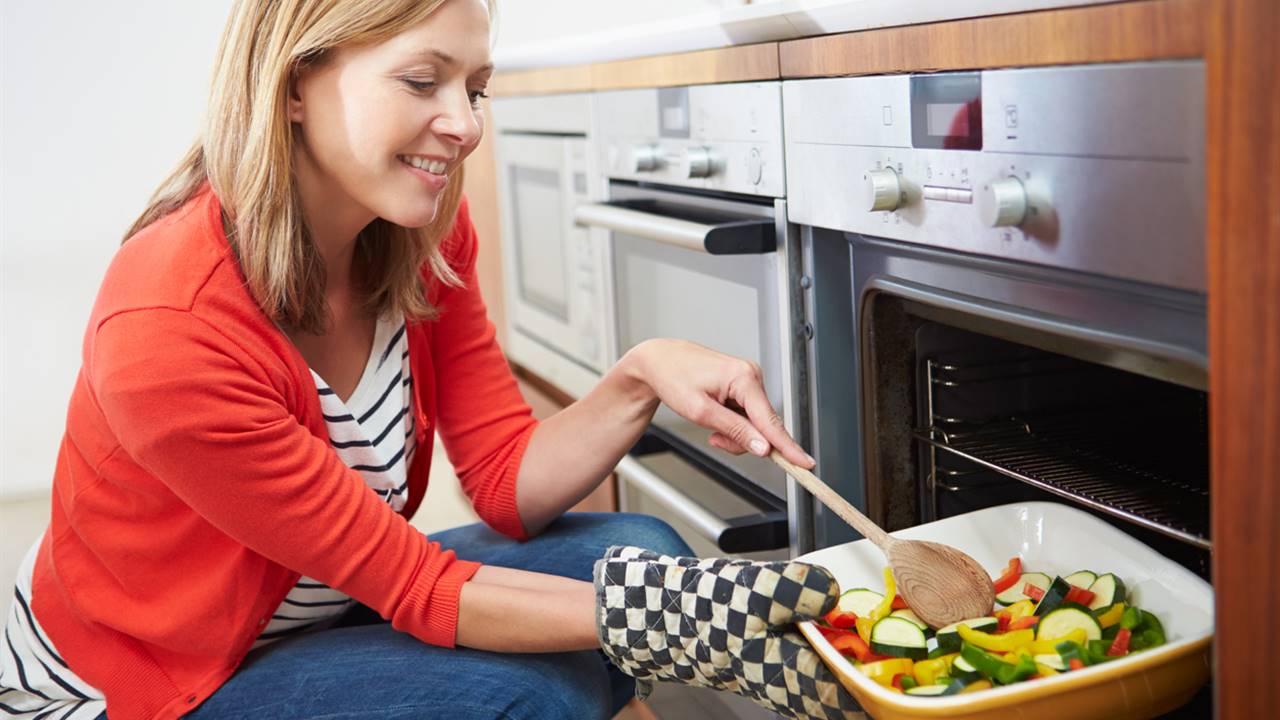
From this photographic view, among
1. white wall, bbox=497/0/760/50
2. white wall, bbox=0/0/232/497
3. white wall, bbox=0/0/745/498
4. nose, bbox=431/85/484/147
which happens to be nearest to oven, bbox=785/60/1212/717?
nose, bbox=431/85/484/147

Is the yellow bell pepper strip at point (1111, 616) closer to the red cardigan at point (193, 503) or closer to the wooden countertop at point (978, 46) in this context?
the wooden countertop at point (978, 46)

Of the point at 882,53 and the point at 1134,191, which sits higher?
the point at 882,53

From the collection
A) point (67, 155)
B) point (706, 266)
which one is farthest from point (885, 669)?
point (67, 155)

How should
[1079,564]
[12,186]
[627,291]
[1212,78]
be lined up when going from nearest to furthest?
[1212,78], [1079,564], [627,291], [12,186]

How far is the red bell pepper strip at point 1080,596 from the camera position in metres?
0.91

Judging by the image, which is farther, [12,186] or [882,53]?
[12,186]

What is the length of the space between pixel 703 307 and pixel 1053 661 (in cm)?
79

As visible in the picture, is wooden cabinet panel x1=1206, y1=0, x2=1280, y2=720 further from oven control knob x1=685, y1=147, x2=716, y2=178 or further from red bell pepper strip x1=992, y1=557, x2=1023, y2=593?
oven control knob x1=685, y1=147, x2=716, y2=178

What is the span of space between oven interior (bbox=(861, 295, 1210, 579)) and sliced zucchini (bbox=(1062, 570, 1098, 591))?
13 cm

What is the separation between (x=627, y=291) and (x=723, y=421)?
672mm

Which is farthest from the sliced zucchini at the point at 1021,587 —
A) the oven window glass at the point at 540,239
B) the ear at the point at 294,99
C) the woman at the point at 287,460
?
the oven window glass at the point at 540,239

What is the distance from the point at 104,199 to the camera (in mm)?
2912

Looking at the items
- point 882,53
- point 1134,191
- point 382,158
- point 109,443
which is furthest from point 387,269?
point 1134,191

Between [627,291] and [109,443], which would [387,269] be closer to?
[109,443]
